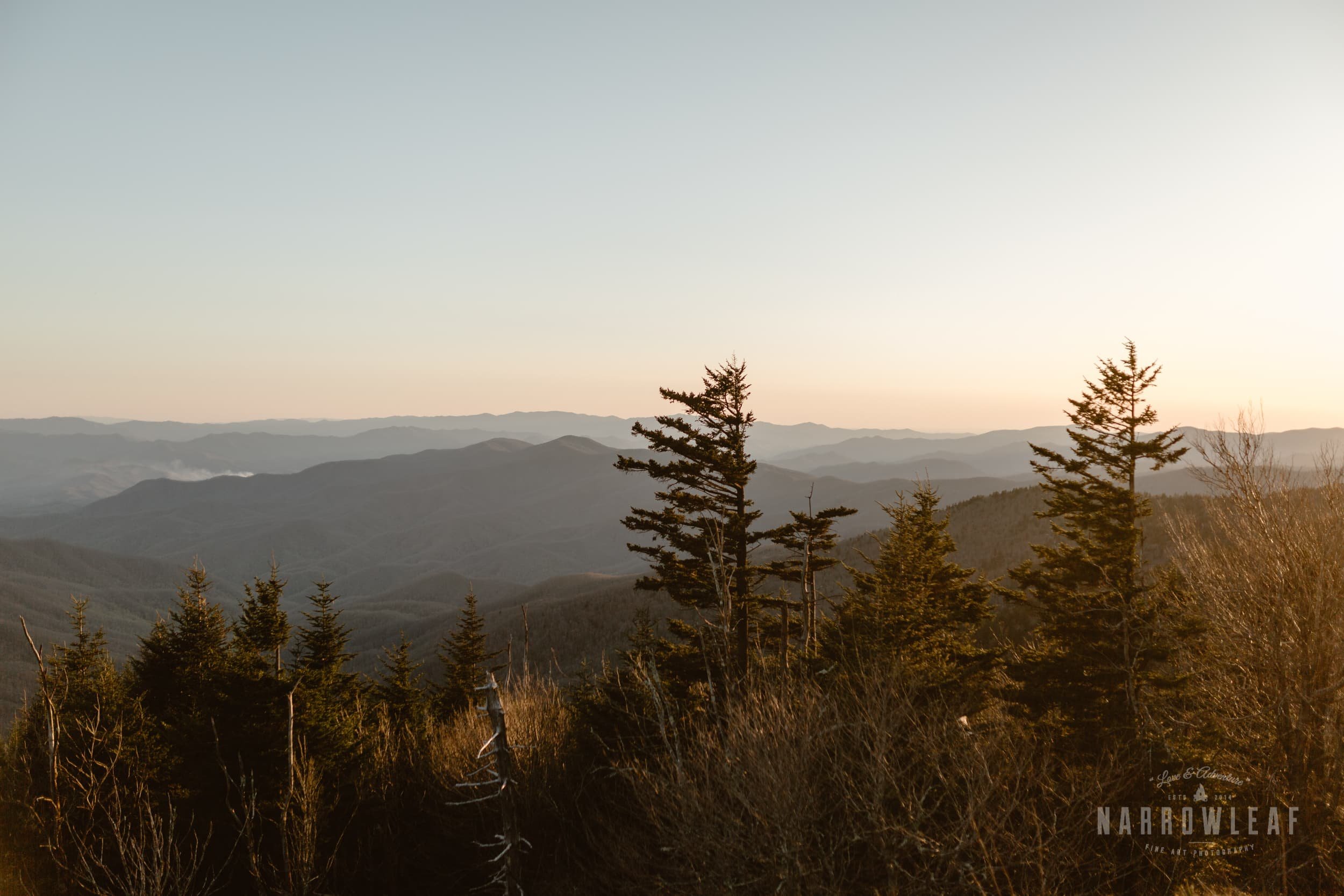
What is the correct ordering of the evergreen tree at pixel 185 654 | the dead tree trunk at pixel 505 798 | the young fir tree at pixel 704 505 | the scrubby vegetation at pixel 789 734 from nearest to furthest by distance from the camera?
1. the scrubby vegetation at pixel 789 734
2. the dead tree trunk at pixel 505 798
3. the young fir tree at pixel 704 505
4. the evergreen tree at pixel 185 654

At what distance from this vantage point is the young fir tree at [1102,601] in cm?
1816

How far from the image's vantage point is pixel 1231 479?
15.7 meters

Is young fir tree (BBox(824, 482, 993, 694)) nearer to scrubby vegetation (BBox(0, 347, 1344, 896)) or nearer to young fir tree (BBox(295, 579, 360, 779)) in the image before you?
scrubby vegetation (BBox(0, 347, 1344, 896))

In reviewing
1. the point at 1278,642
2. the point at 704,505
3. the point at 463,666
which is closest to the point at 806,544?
the point at 704,505

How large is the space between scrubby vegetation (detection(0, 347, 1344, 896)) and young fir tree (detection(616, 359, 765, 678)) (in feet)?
0.33

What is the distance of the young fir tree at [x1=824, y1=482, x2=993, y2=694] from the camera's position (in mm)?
19844

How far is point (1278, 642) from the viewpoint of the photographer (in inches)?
553

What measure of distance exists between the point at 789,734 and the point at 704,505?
7036mm

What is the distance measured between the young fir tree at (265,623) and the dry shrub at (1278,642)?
28.5 meters

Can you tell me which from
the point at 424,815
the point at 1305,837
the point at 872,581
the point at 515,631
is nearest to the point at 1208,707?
the point at 1305,837

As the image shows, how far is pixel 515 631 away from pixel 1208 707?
9014 centimetres

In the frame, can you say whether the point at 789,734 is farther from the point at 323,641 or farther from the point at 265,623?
the point at 323,641

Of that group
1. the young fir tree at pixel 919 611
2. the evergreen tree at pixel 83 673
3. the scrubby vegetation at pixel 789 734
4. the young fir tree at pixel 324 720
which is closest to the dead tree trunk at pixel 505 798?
the scrubby vegetation at pixel 789 734

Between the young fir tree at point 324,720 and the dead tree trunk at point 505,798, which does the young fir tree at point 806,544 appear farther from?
the young fir tree at point 324,720
